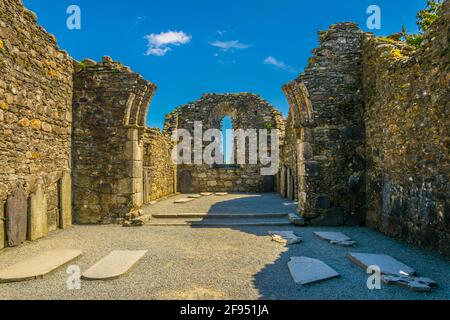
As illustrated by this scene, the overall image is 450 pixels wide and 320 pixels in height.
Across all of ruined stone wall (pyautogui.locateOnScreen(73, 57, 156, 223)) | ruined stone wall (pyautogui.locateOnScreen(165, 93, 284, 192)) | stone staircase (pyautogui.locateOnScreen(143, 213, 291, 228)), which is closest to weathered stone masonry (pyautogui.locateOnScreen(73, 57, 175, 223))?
ruined stone wall (pyautogui.locateOnScreen(73, 57, 156, 223))

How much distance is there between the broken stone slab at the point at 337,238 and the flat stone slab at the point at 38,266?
15.9ft

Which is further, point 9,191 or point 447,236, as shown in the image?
point 9,191

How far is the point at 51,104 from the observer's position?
680cm

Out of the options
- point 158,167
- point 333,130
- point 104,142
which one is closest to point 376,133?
point 333,130

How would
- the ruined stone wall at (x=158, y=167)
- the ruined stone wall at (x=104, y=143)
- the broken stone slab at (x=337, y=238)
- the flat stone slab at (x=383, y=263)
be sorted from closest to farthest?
1. the flat stone slab at (x=383, y=263)
2. the broken stone slab at (x=337, y=238)
3. the ruined stone wall at (x=104, y=143)
4. the ruined stone wall at (x=158, y=167)

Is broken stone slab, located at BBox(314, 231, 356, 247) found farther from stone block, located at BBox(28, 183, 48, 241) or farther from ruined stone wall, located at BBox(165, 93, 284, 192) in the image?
ruined stone wall, located at BBox(165, 93, 284, 192)

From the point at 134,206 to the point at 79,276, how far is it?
394 centimetres

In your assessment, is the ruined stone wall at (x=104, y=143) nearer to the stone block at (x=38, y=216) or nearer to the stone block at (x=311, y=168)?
the stone block at (x=38, y=216)

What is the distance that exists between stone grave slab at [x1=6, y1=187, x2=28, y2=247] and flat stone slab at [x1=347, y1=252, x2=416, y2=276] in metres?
6.17

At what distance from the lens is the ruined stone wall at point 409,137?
181 inches

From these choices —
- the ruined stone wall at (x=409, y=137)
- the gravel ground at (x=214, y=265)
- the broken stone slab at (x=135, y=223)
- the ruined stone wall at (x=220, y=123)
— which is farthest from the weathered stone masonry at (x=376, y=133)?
the ruined stone wall at (x=220, y=123)
